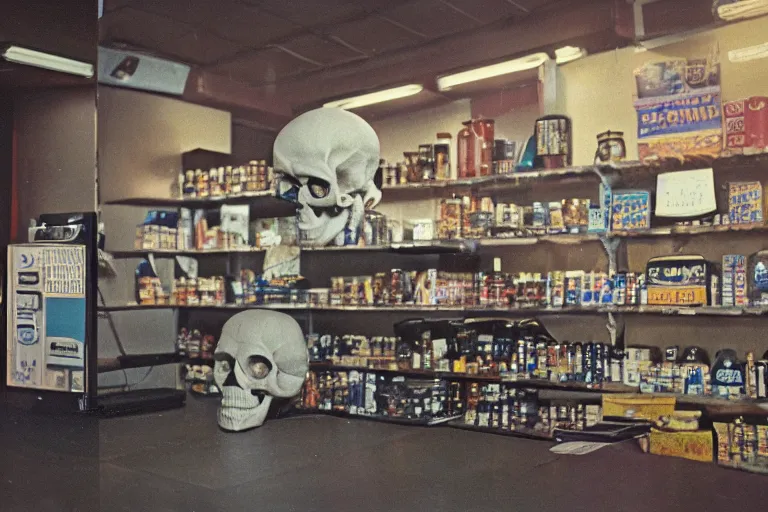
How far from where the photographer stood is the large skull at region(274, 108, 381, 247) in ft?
7.43

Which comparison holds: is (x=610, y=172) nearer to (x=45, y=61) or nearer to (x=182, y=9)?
(x=182, y=9)

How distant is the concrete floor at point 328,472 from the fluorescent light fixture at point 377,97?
3.62 ft

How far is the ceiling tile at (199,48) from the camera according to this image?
243 cm

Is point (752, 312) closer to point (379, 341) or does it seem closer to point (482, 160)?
point (482, 160)

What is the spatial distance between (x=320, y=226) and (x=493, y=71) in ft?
2.44

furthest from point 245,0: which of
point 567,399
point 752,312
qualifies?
point 752,312

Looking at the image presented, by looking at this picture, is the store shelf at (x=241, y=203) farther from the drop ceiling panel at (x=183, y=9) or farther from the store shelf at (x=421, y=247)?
the drop ceiling panel at (x=183, y=9)

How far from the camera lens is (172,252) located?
9.25 ft

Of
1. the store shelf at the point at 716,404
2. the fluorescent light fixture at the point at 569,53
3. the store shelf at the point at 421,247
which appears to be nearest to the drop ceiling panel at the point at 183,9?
the store shelf at the point at 421,247

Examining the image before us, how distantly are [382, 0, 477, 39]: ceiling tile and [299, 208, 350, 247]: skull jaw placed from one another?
613 millimetres

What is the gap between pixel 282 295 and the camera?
2.63m

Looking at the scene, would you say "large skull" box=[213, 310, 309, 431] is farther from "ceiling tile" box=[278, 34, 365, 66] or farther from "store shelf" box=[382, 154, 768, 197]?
"ceiling tile" box=[278, 34, 365, 66]

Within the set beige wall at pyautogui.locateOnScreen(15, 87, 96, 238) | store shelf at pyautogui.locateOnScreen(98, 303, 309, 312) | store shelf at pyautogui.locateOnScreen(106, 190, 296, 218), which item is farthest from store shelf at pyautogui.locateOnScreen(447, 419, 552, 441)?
beige wall at pyautogui.locateOnScreen(15, 87, 96, 238)

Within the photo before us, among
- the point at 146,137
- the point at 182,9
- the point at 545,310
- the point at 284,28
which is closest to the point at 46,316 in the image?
the point at 146,137
